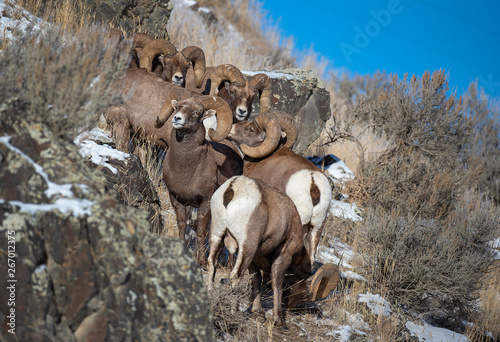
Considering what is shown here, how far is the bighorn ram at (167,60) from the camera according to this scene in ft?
28.3

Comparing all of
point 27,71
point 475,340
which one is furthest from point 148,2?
point 475,340

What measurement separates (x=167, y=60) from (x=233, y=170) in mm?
3083

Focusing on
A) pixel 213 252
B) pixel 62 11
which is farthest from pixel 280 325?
pixel 62 11

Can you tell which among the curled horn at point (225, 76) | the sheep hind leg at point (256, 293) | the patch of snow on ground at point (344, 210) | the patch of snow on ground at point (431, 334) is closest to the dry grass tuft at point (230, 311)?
the sheep hind leg at point (256, 293)

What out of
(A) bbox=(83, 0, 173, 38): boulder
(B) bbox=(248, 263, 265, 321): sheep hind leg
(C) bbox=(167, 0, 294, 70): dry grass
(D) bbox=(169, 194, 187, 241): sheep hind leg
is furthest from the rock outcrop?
(C) bbox=(167, 0, 294, 70): dry grass

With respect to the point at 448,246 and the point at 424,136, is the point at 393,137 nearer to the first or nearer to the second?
the point at 424,136

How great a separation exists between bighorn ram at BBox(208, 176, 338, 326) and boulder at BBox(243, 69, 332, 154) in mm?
5539

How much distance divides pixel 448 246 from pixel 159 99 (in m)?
5.53

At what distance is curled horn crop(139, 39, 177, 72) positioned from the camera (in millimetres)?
8547

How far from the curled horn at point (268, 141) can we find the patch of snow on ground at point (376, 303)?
259 cm

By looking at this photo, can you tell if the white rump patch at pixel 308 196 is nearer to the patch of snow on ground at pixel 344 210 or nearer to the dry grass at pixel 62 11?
the patch of snow on ground at pixel 344 210

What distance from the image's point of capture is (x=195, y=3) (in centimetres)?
1952

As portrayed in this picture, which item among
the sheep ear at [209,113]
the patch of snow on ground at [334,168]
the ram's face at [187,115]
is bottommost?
the ram's face at [187,115]

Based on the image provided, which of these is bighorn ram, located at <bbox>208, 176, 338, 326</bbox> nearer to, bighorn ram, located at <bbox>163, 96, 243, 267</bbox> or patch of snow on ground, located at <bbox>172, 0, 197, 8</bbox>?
bighorn ram, located at <bbox>163, 96, 243, 267</bbox>
